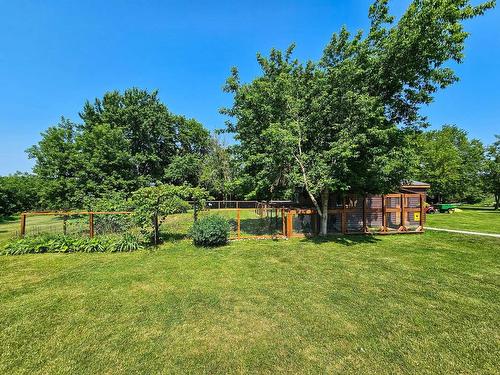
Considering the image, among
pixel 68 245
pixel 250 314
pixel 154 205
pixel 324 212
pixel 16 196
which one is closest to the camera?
pixel 250 314

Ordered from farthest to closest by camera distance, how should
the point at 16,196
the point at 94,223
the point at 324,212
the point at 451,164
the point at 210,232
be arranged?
the point at 451,164
the point at 16,196
the point at 324,212
the point at 94,223
the point at 210,232

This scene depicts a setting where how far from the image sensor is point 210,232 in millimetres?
9305

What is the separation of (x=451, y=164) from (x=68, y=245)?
1528 inches

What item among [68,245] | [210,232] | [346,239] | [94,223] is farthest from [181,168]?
[346,239]

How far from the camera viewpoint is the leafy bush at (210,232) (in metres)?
9.34

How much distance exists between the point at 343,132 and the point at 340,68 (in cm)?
258

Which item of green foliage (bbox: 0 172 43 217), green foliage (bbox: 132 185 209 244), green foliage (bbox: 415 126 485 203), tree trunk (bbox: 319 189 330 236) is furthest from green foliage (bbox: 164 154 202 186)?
green foliage (bbox: 415 126 485 203)

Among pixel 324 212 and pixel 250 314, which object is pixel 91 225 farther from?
pixel 324 212

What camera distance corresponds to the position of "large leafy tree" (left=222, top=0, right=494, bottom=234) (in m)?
8.91

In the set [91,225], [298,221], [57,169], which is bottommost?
[298,221]

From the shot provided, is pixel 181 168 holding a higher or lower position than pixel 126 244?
higher

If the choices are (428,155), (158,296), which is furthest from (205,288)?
(428,155)

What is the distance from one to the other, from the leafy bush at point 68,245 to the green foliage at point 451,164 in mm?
31331

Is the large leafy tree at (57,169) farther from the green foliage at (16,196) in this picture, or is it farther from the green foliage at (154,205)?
the green foliage at (154,205)
